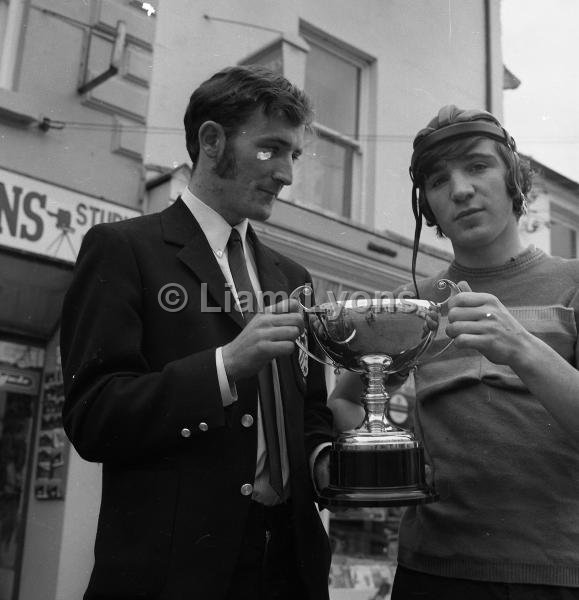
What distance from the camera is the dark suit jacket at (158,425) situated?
4.00ft

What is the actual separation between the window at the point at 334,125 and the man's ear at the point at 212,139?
329cm

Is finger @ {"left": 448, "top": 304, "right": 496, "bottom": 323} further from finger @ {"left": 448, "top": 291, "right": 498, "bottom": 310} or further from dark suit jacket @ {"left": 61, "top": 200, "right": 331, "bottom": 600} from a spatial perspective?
dark suit jacket @ {"left": 61, "top": 200, "right": 331, "bottom": 600}

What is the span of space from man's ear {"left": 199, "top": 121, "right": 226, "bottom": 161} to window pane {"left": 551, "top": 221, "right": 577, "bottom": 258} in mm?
6516

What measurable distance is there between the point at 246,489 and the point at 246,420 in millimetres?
129

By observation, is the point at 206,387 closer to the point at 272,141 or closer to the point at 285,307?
the point at 285,307

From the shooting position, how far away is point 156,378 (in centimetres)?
124

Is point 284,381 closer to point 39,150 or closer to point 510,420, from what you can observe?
point 510,420

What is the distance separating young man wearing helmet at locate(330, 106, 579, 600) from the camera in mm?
1202

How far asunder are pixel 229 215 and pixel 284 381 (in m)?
0.39

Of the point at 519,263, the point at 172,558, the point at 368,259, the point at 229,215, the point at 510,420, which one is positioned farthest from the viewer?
the point at 368,259

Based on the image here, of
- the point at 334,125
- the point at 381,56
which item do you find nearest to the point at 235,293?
the point at 334,125

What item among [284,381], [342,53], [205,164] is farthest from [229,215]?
[342,53]

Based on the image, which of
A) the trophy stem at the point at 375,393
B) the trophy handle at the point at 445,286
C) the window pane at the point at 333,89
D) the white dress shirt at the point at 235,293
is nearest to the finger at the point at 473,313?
the trophy handle at the point at 445,286

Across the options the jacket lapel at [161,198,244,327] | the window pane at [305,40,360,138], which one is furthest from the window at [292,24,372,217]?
the jacket lapel at [161,198,244,327]
